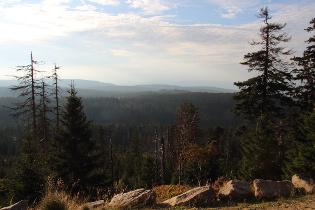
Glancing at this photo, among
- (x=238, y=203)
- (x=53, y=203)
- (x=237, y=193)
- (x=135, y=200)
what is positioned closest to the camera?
(x=53, y=203)

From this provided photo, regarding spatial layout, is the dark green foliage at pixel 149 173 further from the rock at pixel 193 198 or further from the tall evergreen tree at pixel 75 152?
the rock at pixel 193 198

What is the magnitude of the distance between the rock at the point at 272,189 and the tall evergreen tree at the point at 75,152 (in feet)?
31.2

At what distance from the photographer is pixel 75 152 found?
40.7 ft

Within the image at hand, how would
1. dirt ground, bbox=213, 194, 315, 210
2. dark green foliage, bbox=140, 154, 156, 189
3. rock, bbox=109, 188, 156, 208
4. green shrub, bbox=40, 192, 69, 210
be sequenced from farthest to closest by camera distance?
dark green foliage, bbox=140, 154, 156, 189 → rock, bbox=109, 188, 156, 208 → dirt ground, bbox=213, 194, 315, 210 → green shrub, bbox=40, 192, 69, 210

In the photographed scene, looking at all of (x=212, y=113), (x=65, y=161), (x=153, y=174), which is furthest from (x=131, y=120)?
(x=65, y=161)

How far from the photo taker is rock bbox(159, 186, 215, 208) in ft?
19.2

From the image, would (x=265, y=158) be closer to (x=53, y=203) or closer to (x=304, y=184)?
(x=304, y=184)

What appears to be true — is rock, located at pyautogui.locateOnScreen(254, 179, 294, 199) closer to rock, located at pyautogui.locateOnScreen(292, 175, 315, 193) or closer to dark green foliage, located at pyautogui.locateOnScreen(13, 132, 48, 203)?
rock, located at pyautogui.locateOnScreen(292, 175, 315, 193)

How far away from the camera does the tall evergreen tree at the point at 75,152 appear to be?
39.0 feet

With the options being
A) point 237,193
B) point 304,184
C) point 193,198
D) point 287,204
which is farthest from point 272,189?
point 193,198

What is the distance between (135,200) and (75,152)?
7.98 meters

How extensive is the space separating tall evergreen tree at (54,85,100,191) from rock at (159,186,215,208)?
24.7ft

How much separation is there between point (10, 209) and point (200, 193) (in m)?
5.20

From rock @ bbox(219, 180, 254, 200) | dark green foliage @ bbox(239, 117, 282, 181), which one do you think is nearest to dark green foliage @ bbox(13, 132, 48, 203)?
rock @ bbox(219, 180, 254, 200)
